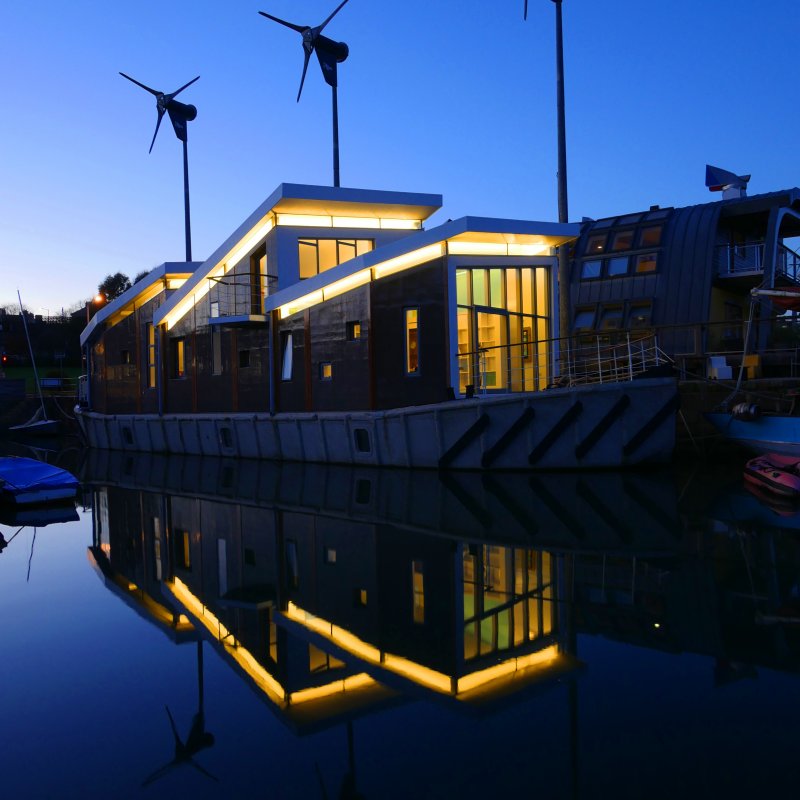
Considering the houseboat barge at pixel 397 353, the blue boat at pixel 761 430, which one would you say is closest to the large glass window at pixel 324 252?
the houseboat barge at pixel 397 353

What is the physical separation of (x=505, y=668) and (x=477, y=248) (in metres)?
14.8

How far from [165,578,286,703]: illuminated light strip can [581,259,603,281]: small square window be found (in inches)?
1188

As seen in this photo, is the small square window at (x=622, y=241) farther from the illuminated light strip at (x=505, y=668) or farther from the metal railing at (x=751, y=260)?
the illuminated light strip at (x=505, y=668)

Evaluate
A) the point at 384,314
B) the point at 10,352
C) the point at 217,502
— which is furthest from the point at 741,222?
the point at 10,352

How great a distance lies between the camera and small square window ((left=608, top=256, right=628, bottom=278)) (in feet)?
115

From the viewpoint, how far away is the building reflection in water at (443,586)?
5.79 metres

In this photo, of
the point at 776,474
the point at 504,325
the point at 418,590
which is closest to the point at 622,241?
the point at 504,325

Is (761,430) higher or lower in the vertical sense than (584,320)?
lower

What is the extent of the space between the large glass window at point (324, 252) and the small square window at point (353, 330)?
3.82 m

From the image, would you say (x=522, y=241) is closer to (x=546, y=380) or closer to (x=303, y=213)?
(x=546, y=380)

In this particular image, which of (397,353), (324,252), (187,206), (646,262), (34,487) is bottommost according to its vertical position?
(34,487)

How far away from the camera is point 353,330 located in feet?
69.3

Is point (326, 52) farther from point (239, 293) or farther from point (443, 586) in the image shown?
point (443, 586)

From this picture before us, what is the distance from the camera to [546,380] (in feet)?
66.5
